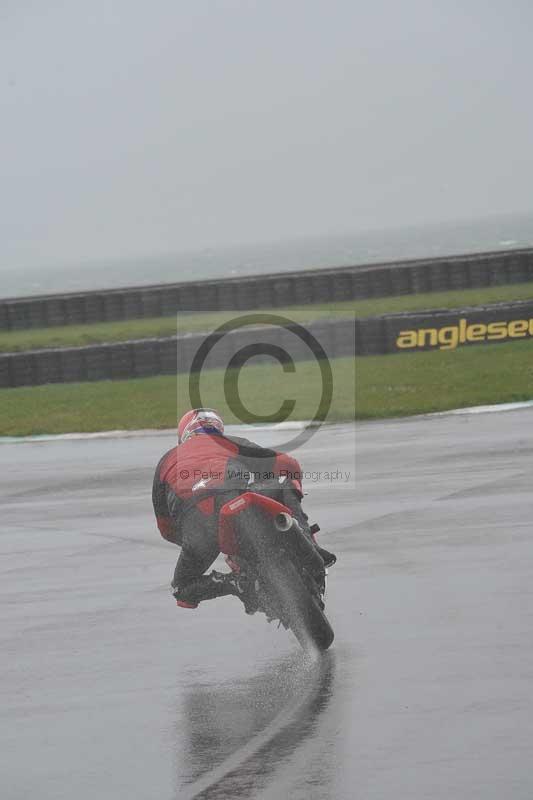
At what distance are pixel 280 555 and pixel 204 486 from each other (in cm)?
56

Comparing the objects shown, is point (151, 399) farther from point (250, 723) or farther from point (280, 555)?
point (250, 723)

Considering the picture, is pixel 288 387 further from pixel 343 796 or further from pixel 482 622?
pixel 343 796

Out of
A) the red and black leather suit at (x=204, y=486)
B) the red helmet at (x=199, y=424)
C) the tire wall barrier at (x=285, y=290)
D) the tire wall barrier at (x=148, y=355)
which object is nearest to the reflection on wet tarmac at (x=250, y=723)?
the red and black leather suit at (x=204, y=486)

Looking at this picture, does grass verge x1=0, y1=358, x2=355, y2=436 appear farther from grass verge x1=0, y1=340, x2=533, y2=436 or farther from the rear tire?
the rear tire

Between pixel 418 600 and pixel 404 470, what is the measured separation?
4594 mm

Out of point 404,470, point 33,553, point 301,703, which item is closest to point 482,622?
point 301,703

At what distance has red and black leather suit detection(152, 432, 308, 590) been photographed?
6734mm

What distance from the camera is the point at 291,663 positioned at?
6.61m

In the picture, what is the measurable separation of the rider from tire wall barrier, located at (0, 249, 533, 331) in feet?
78.5

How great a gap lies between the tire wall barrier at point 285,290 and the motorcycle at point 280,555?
24.5 m

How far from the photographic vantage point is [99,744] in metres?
5.50

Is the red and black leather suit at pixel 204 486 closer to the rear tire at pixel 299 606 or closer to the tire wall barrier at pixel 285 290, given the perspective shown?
the rear tire at pixel 299 606

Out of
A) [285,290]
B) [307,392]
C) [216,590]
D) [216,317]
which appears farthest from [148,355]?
[216,590]

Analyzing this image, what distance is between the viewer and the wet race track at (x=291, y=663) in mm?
5027
